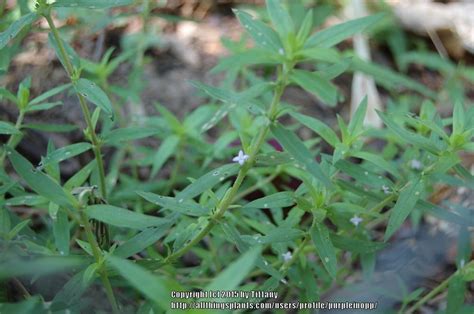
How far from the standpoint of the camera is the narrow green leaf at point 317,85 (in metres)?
1.13

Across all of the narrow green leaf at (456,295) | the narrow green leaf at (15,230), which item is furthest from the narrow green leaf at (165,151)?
the narrow green leaf at (456,295)

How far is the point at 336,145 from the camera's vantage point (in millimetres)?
1488

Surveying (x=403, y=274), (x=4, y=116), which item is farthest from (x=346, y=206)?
(x=4, y=116)

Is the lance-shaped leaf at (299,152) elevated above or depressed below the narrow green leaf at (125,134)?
below

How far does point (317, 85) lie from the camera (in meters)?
1.15

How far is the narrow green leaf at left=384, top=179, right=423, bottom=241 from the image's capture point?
1363 mm

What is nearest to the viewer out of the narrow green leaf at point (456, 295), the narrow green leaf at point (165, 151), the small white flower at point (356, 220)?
the narrow green leaf at point (456, 295)

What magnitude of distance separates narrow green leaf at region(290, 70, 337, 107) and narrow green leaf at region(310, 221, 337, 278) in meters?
0.36

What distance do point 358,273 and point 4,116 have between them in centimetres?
135

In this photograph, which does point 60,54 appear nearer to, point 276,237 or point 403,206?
point 276,237

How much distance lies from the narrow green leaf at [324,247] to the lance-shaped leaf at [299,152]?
24 cm

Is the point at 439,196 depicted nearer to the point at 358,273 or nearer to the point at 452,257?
the point at 452,257

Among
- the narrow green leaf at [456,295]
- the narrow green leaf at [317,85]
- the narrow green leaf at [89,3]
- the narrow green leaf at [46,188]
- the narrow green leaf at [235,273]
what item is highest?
the narrow green leaf at [89,3]

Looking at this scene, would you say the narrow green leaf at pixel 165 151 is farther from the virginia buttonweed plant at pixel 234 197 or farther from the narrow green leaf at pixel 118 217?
the narrow green leaf at pixel 118 217
